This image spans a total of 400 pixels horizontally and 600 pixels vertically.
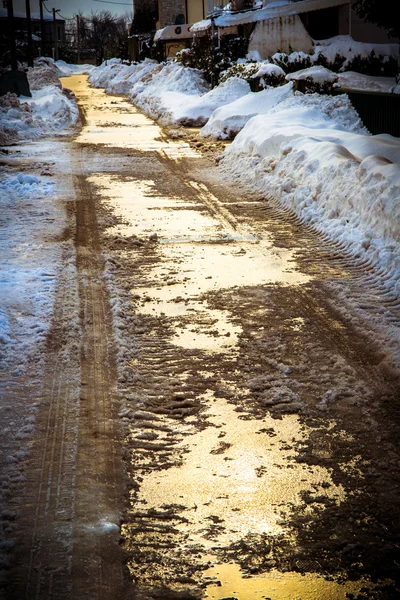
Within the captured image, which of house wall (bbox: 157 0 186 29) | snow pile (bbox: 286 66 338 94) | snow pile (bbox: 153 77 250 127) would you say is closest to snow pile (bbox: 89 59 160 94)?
house wall (bbox: 157 0 186 29)

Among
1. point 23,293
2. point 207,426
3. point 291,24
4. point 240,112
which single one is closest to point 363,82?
point 240,112

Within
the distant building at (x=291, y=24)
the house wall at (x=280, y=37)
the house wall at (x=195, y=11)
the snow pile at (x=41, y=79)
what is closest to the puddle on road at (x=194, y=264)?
the distant building at (x=291, y=24)

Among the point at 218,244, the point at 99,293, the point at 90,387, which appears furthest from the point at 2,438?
the point at 218,244

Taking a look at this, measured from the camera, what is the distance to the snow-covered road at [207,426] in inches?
121

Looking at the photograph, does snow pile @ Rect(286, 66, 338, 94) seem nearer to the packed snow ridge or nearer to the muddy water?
the packed snow ridge

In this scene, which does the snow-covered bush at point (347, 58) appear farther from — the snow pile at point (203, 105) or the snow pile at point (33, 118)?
the snow pile at point (33, 118)

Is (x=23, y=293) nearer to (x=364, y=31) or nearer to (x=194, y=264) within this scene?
(x=194, y=264)

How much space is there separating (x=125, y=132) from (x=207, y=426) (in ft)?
57.5

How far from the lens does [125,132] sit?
20.8m

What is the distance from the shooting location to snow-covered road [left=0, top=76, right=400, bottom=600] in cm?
307

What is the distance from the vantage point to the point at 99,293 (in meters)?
6.54

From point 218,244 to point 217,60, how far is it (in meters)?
23.6

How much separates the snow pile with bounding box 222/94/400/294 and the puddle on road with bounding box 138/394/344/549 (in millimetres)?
2746

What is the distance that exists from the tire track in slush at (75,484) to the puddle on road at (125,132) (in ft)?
36.2
